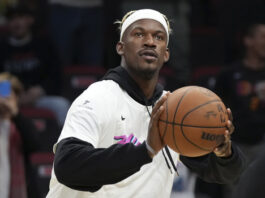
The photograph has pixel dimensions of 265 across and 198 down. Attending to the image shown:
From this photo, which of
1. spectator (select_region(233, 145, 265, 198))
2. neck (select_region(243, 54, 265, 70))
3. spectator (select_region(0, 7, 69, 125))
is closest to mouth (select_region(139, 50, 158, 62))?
spectator (select_region(233, 145, 265, 198))

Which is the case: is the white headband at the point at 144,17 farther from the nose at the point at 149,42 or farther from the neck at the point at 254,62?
the neck at the point at 254,62

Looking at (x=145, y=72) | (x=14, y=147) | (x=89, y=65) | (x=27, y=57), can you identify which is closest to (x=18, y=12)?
(x=27, y=57)

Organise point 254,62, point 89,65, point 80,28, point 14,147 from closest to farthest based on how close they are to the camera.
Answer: point 14,147, point 254,62, point 80,28, point 89,65

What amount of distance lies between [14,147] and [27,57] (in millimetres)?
2317

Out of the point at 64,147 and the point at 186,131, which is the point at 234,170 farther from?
the point at 64,147

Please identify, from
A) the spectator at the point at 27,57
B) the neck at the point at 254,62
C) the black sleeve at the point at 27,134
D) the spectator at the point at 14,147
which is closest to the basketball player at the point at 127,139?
the spectator at the point at 14,147

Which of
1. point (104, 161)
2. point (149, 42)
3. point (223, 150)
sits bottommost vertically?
point (223, 150)

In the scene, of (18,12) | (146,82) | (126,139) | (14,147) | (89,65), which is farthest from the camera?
(89,65)

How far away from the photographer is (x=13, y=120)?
7.43 m

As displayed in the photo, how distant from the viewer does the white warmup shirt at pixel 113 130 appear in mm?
4309

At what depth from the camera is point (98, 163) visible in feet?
13.2

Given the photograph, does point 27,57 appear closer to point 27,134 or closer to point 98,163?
point 27,134

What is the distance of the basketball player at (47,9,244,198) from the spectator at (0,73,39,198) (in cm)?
257

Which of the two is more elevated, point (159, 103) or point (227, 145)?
point (159, 103)
